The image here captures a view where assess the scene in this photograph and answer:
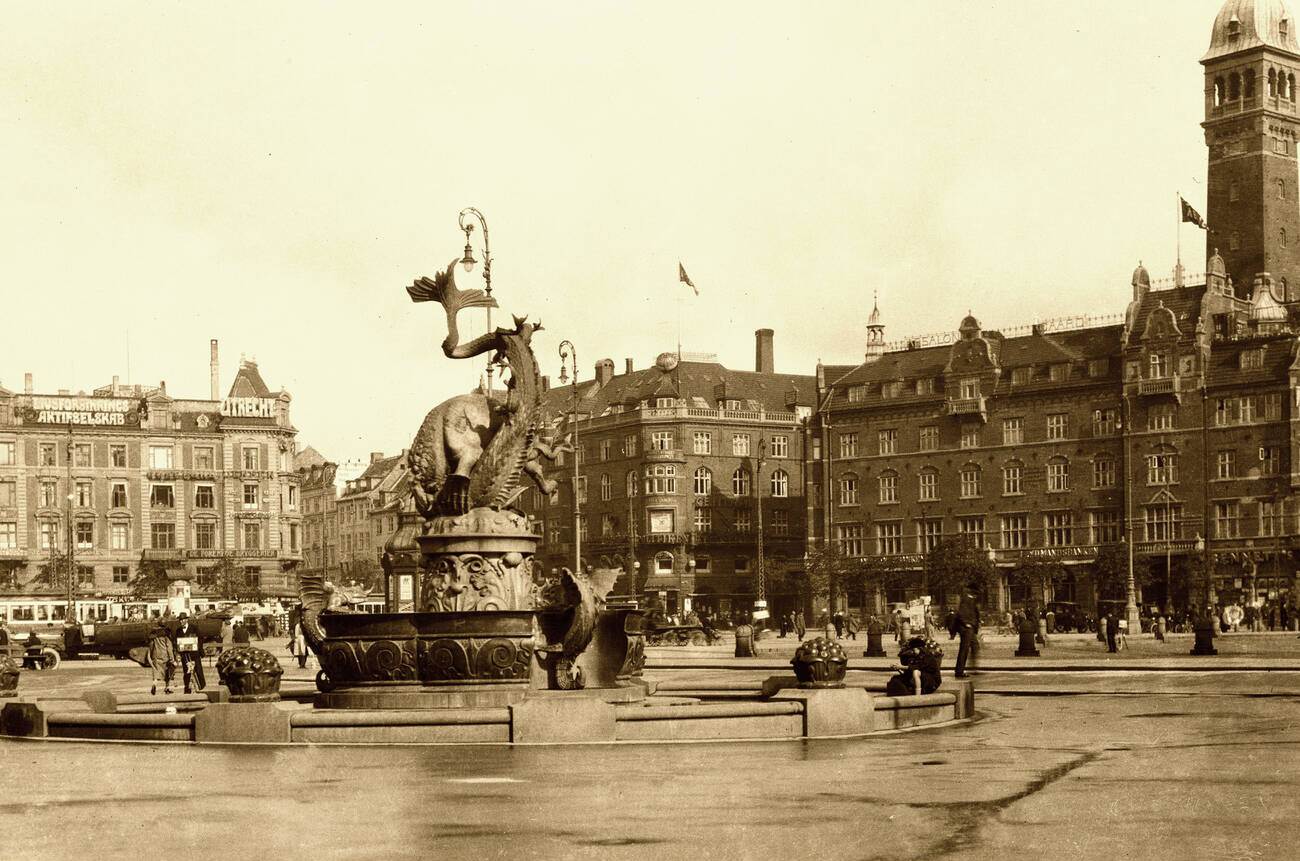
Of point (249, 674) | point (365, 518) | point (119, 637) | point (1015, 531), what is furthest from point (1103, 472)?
point (365, 518)

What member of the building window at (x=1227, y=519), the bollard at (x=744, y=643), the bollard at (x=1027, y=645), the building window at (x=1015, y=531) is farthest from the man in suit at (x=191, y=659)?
the building window at (x=1015, y=531)

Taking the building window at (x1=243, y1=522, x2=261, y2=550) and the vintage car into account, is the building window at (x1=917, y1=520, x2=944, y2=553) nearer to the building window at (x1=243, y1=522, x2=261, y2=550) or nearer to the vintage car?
the building window at (x1=243, y1=522, x2=261, y2=550)

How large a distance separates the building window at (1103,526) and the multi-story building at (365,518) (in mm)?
68773

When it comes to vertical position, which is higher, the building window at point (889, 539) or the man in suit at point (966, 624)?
the building window at point (889, 539)

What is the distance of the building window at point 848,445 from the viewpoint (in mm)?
111312

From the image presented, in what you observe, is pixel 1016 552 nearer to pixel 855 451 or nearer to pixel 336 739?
pixel 855 451

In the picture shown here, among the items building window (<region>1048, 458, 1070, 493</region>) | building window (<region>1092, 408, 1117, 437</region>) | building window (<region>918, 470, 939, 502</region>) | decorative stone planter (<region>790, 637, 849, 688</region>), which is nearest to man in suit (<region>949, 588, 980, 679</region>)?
decorative stone planter (<region>790, 637, 849, 688</region>)

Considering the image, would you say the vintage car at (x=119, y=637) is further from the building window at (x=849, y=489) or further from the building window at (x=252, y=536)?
the building window at (x=252, y=536)

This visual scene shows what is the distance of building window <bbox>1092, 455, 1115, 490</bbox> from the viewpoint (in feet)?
321

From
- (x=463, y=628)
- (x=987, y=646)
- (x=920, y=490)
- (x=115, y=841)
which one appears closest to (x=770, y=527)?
(x=920, y=490)

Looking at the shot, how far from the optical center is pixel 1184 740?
1962 cm

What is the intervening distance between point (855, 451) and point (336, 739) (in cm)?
9199

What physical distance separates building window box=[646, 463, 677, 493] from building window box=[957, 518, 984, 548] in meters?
A: 22.4

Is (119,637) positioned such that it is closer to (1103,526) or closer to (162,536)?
(1103,526)
